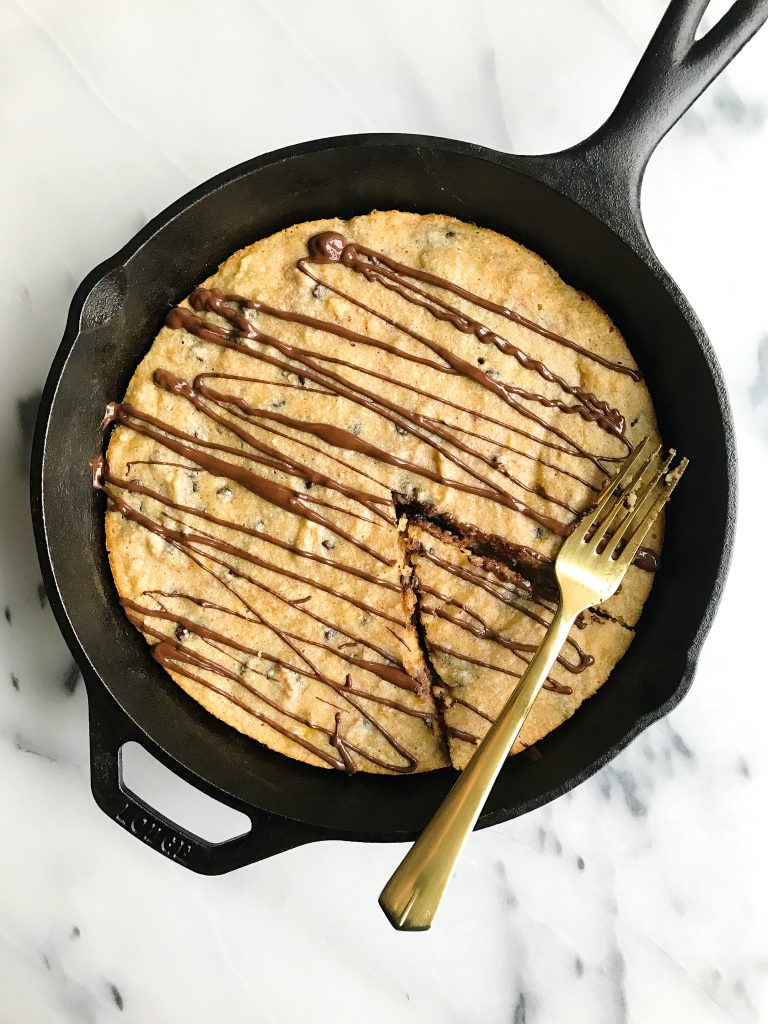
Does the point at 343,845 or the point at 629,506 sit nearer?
the point at 629,506

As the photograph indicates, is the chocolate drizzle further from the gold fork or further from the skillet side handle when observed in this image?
the skillet side handle

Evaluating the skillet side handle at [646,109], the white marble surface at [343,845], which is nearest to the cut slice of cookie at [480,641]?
the white marble surface at [343,845]

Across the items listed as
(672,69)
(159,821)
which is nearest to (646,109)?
(672,69)

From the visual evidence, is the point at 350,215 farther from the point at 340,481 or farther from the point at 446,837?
the point at 446,837

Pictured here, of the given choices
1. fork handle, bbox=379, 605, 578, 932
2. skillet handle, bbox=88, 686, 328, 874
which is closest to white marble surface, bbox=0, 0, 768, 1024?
skillet handle, bbox=88, 686, 328, 874

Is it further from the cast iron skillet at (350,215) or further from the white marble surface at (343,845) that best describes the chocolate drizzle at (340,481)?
the white marble surface at (343,845)

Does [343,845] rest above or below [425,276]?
below
